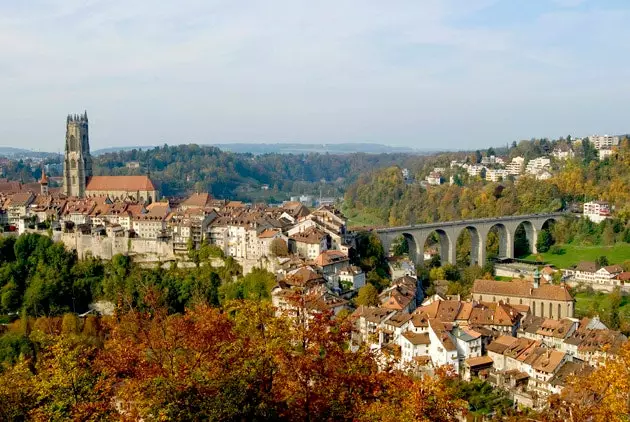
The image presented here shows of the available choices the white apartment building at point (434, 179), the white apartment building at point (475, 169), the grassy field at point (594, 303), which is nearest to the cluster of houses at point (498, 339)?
the grassy field at point (594, 303)

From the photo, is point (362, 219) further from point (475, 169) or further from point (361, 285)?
point (361, 285)

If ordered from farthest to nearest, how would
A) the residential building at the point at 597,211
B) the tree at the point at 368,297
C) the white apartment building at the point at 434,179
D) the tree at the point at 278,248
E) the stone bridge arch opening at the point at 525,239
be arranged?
the white apartment building at the point at 434,179
the residential building at the point at 597,211
the stone bridge arch opening at the point at 525,239
the tree at the point at 278,248
the tree at the point at 368,297

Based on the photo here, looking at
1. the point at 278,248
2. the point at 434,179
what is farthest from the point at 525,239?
the point at 278,248

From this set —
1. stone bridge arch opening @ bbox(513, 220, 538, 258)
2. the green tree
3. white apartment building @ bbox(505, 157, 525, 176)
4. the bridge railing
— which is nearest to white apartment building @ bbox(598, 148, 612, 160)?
white apartment building @ bbox(505, 157, 525, 176)

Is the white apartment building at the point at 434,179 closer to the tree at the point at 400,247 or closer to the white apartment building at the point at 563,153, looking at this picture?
the white apartment building at the point at 563,153

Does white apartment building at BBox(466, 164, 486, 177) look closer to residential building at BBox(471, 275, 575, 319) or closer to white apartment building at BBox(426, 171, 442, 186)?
white apartment building at BBox(426, 171, 442, 186)

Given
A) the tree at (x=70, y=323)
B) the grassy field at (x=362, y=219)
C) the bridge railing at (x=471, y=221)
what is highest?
the bridge railing at (x=471, y=221)
